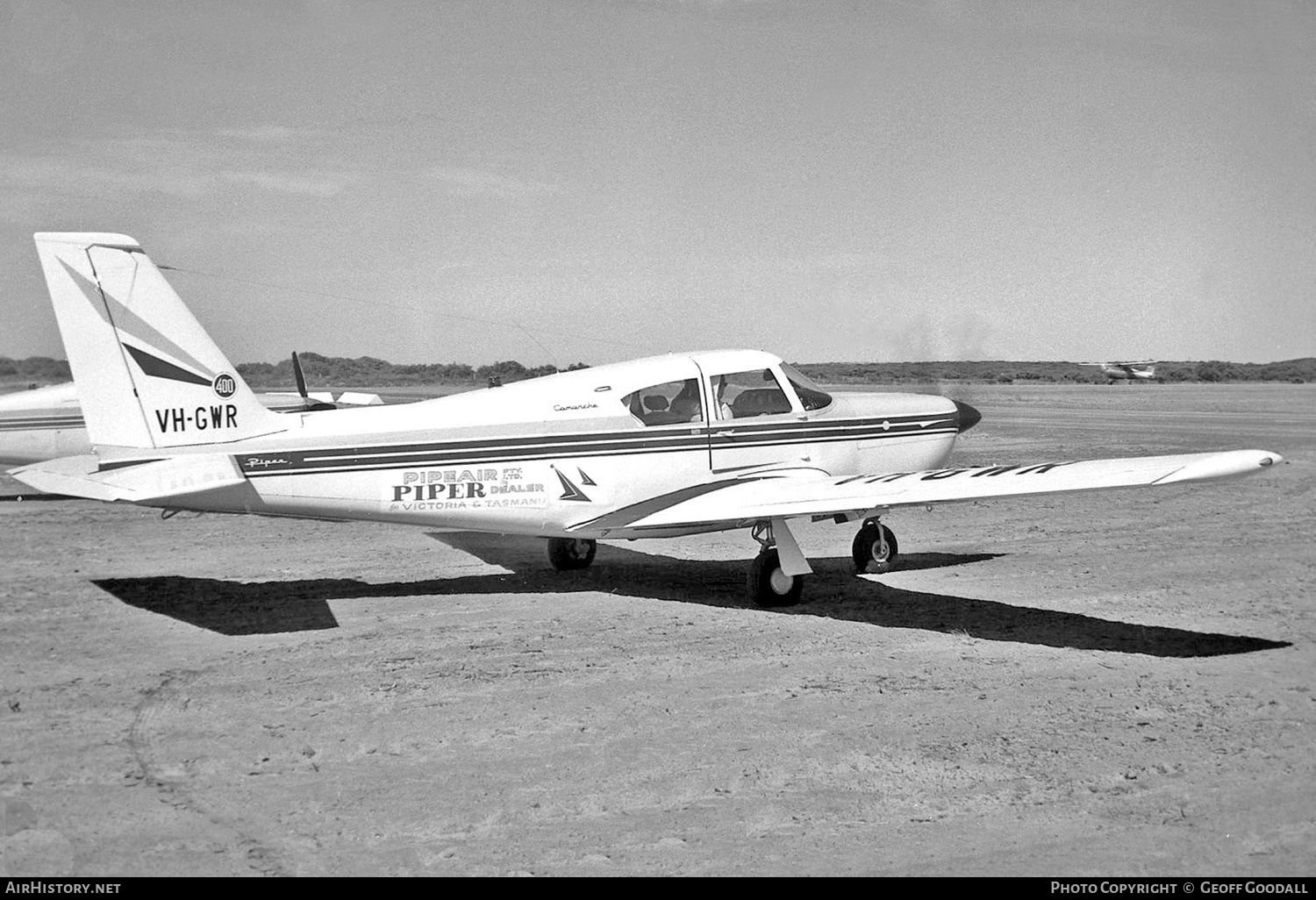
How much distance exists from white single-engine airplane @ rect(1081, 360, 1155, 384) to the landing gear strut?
306ft

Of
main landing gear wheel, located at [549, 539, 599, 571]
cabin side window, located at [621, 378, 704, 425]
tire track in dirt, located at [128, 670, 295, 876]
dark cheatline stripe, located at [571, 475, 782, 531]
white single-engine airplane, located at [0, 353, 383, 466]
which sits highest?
white single-engine airplane, located at [0, 353, 383, 466]

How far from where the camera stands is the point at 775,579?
10.6m

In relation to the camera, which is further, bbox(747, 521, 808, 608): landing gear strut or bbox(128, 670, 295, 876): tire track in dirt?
bbox(747, 521, 808, 608): landing gear strut

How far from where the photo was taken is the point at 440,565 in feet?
42.9

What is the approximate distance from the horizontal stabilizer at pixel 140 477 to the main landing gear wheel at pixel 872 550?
21.2 feet

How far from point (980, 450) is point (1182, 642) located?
18469 mm

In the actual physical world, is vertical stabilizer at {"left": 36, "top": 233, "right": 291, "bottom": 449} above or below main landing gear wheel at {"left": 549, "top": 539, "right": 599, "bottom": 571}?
above

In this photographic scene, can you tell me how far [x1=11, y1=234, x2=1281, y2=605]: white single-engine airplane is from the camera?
9.47 meters

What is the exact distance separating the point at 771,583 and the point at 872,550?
2163 millimetres

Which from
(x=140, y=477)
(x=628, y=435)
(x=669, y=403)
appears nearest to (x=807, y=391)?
(x=669, y=403)

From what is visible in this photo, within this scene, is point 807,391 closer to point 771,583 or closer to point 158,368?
point 771,583

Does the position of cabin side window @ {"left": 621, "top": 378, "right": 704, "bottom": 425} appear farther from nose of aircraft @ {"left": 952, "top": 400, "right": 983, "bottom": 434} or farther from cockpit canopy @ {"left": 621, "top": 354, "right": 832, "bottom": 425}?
nose of aircraft @ {"left": 952, "top": 400, "right": 983, "bottom": 434}

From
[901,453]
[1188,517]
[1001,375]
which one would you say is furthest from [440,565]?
[1001,375]

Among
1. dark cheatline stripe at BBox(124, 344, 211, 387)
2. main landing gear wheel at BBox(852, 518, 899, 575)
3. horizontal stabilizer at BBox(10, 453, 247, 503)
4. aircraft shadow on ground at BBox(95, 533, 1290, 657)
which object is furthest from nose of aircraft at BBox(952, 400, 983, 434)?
dark cheatline stripe at BBox(124, 344, 211, 387)
